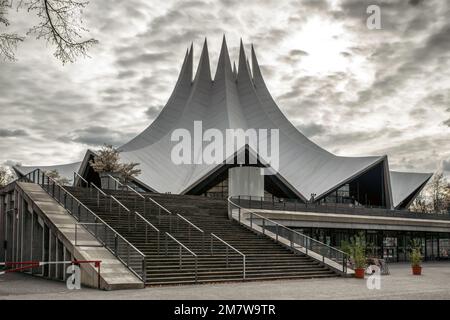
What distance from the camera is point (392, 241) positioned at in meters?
36.4

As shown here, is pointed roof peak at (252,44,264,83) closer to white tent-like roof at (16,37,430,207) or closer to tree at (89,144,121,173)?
white tent-like roof at (16,37,430,207)

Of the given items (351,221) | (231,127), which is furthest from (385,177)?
(351,221)

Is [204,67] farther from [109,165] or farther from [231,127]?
[109,165]

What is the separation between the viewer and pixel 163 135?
52.5m

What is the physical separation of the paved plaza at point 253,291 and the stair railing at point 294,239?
250 cm

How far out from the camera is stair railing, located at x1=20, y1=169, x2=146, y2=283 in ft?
53.7

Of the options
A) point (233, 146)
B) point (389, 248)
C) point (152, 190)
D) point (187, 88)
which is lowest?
point (389, 248)

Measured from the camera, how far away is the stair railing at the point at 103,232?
1638 cm

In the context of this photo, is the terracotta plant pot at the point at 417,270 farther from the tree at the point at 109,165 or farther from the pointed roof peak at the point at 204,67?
the pointed roof peak at the point at 204,67

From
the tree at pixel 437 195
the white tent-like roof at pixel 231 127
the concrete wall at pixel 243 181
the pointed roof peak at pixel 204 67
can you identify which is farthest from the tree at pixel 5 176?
the tree at pixel 437 195

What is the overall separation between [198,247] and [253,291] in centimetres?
536
